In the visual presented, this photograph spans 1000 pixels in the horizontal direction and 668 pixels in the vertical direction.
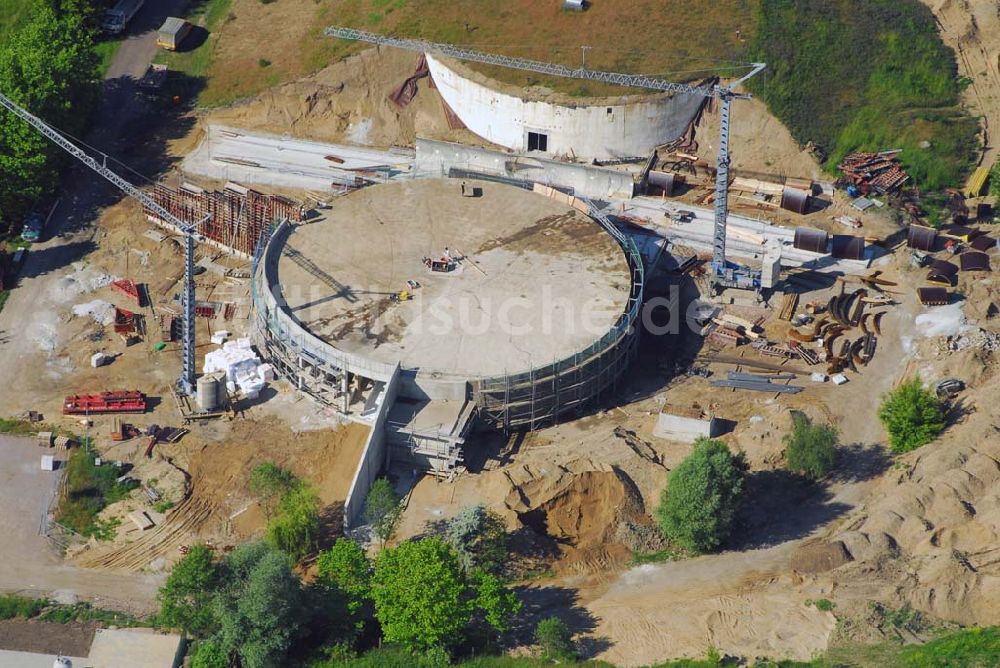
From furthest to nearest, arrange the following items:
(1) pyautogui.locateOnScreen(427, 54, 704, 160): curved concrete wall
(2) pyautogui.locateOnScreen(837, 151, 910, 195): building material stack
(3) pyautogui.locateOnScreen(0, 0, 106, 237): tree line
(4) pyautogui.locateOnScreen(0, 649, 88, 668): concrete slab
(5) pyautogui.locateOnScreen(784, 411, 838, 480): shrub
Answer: (1) pyautogui.locateOnScreen(427, 54, 704, 160): curved concrete wall
(2) pyautogui.locateOnScreen(837, 151, 910, 195): building material stack
(3) pyautogui.locateOnScreen(0, 0, 106, 237): tree line
(5) pyautogui.locateOnScreen(784, 411, 838, 480): shrub
(4) pyautogui.locateOnScreen(0, 649, 88, 668): concrete slab

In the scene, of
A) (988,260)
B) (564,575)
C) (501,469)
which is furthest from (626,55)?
(564,575)

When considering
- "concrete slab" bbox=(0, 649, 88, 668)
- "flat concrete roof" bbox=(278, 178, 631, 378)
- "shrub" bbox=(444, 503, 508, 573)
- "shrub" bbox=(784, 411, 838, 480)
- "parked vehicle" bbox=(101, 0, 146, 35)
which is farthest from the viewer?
"parked vehicle" bbox=(101, 0, 146, 35)

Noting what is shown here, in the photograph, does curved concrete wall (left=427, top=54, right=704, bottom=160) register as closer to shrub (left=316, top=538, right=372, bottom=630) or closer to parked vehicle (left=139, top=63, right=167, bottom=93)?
parked vehicle (left=139, top=63, right=167, bottom=93)

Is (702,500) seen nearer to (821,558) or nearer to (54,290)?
(821,558)

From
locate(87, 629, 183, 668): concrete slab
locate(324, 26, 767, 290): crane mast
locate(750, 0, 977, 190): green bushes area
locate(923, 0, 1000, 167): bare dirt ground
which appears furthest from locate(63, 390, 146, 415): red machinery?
locate(923, 0, 1000, 167): bare dirt ground

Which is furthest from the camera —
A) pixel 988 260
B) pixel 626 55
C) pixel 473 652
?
pixel 626 55

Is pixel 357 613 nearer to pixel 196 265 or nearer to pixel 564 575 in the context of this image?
pixel 564 575
